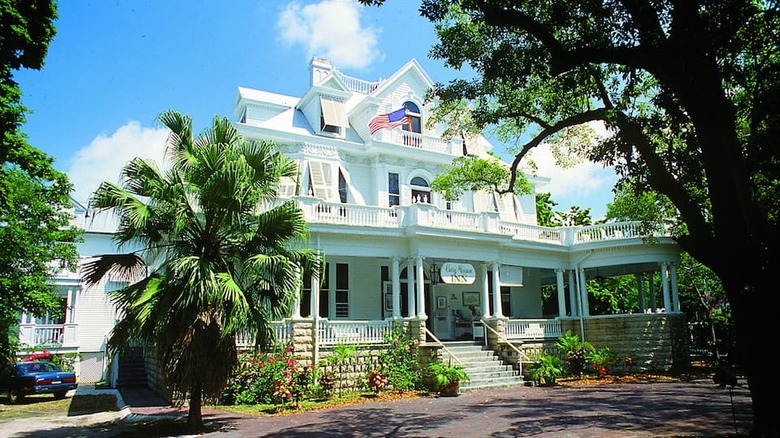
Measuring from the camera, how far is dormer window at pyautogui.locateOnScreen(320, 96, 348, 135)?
78.4 ft

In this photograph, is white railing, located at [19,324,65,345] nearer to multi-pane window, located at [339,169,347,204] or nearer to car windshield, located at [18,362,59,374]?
car windshield, located at [18,362,59,374]

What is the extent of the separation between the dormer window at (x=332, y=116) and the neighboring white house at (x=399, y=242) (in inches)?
2.3

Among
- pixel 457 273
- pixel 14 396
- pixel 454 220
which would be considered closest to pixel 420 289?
pixel 457 273

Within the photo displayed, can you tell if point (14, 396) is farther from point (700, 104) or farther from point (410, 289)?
point (700, 104)

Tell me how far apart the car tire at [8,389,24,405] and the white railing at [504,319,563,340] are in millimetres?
17700

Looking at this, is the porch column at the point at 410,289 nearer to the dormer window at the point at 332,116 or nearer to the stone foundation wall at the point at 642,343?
the stone foundation wall at the point at 642,343

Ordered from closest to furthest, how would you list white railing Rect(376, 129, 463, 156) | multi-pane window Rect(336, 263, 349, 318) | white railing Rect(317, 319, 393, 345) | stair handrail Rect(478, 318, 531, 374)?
white railing Rect(317, 319, 393, 345) → stair handrail Rect(478, 318, 531, 374) → multi-pane window Rect(336, 263, 349, 318) → white railing Rect(376, 129, 463, 156)

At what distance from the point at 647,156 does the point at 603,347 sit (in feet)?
52.1

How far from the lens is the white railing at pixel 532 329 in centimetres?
2219

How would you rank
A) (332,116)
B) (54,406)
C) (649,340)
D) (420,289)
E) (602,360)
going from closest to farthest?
1. (54,406)
2. (420,289)
3. (602,360)
4. (649,340)
5. (332,116)

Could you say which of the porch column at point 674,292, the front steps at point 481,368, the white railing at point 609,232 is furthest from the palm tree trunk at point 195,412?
the porch column at point 674,292

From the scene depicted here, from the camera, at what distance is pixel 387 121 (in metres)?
23.6

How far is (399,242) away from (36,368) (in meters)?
13.7

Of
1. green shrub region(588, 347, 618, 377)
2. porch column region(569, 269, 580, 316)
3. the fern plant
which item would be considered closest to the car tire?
the fern plant
